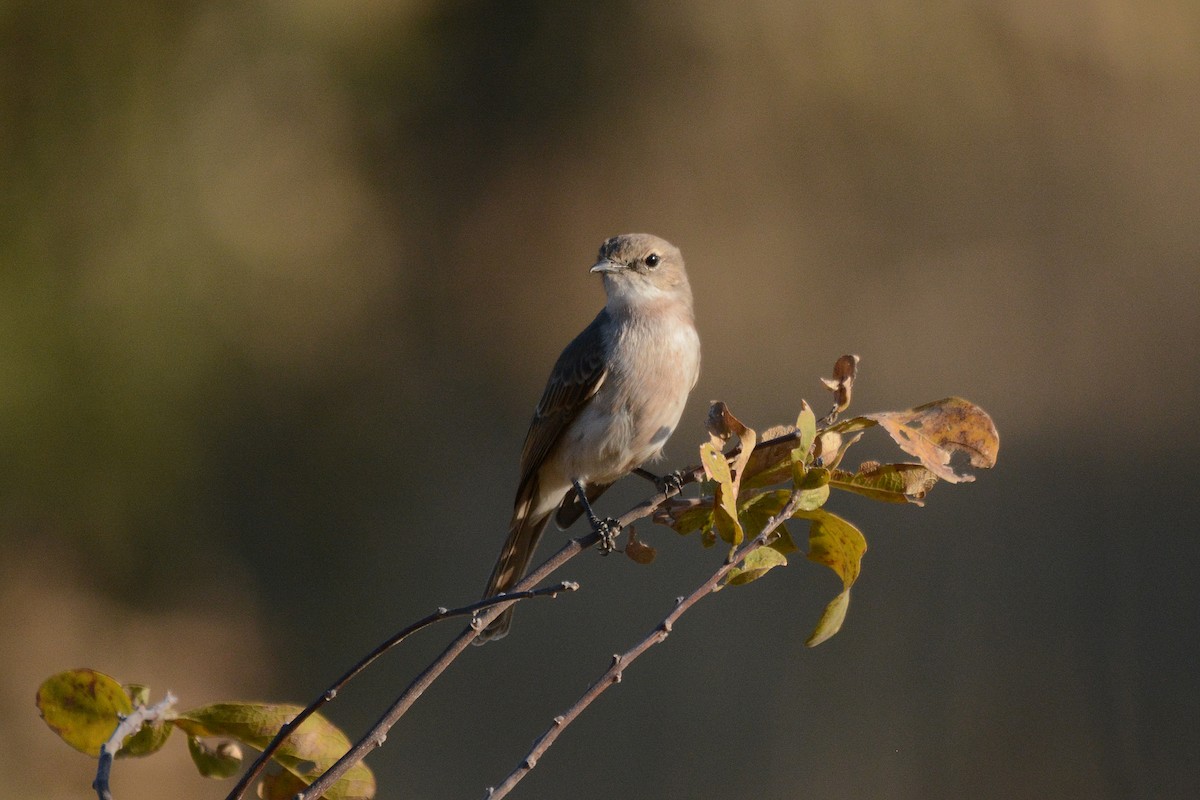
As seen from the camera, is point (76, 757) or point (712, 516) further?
point (76, 757)

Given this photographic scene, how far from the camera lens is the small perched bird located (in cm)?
327

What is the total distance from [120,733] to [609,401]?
7.13 feet

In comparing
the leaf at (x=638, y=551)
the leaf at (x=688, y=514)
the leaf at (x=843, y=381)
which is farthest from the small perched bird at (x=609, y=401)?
the leaf at (x=843, y=381)

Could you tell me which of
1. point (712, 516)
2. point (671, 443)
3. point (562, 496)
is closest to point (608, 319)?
point (562, 496)

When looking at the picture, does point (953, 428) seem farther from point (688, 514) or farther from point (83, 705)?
point (83, 705)

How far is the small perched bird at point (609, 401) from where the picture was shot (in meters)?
3.27

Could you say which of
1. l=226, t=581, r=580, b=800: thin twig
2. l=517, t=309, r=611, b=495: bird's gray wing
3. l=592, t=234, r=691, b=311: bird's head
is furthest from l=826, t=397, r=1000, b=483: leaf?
l=592, t=234, r=691, b=311: bird's head

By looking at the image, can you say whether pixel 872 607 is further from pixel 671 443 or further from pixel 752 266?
pixel 752 266

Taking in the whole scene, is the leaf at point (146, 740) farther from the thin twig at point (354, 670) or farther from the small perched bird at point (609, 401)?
the small perched bird at point (609, 401)

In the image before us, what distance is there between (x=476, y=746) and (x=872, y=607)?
2207mm

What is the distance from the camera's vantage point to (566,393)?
3432 millimetres

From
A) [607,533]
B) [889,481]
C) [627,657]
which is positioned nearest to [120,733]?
[627,657]

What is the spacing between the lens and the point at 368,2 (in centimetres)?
719

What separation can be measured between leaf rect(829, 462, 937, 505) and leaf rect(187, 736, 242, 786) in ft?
2.58
